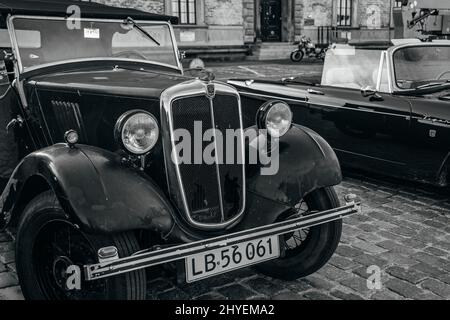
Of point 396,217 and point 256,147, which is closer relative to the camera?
point 256,147

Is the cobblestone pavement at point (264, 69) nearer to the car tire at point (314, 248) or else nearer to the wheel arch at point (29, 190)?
the car tire at point (314, 248)

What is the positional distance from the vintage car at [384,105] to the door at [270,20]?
51.8 ft

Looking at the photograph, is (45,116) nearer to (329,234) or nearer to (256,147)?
(256,147)

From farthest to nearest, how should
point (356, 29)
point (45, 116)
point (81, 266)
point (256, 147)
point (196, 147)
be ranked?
point (356, 29) < point (45, 116) < point (256, 147) < point (196, 147) < point (81, 266)

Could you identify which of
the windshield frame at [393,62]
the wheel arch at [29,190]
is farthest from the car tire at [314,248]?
the windshield frame at [393,62]

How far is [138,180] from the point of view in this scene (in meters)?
2.67

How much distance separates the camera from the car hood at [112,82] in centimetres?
294

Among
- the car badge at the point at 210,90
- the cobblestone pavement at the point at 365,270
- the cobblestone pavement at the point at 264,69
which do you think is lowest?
the cobblestone pavement at the point at 365,270

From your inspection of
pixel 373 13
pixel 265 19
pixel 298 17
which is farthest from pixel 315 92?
pixel 373 13

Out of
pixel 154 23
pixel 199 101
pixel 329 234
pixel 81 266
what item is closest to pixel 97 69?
pixel 154 23

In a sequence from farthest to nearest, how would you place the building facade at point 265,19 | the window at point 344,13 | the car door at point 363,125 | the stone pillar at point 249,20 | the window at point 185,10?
1. the window at point 344,13
2. the stone pillar at point 249,20
3. the building facade at point 265,19
4. the window at point 185,10
5. the car door at point 363,125

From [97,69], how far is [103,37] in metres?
0.35

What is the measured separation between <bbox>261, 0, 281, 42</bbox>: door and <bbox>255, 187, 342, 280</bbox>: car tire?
18626 mm

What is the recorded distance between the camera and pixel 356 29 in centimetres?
2331
